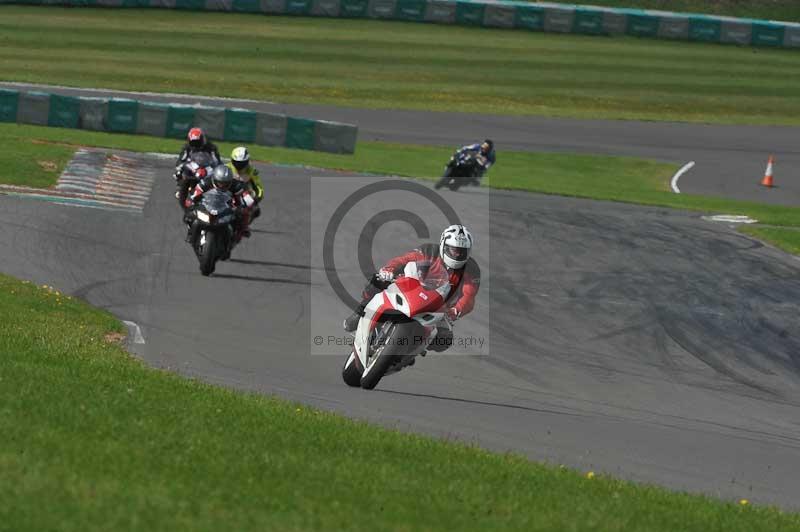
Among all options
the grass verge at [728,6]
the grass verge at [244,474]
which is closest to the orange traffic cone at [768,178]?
the grass verge at [728,6]

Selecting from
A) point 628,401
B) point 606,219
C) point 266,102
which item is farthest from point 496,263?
point 266,102

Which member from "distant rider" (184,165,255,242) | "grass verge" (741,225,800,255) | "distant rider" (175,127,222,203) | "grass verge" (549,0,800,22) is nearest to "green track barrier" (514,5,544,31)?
"grass verge" (549,0,800,22)

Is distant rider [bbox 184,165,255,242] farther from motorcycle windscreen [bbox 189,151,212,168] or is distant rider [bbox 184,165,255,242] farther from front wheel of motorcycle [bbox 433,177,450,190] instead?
front wheel of motorcycle [bbox 433,177,450,190]

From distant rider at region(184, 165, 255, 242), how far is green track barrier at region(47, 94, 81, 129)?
52.5ft

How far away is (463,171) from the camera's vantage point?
102 ft

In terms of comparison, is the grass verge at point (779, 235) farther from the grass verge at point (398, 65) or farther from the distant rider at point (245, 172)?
→ the grass verge at point (398, 65)

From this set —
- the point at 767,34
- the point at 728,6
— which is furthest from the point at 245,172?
the point at 728,6

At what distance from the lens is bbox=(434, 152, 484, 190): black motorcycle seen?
102ft

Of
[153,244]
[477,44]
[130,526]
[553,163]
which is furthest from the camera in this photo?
[477,44]

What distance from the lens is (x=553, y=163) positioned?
37875 mm

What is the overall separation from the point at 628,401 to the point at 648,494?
4.93m

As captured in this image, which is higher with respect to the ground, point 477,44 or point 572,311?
point 477,44

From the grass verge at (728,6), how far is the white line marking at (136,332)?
4578 cm

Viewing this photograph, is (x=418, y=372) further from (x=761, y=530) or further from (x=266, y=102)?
(x=266, y=102)
